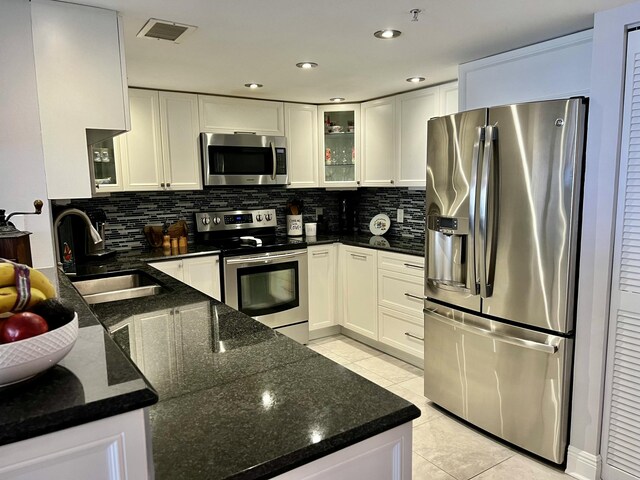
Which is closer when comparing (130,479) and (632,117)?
(130,479)

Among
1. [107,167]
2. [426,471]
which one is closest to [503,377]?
[426,471]

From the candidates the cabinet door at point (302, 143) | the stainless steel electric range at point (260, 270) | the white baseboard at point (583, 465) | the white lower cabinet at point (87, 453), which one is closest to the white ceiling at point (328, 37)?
the cabinet door at point (302, 143)

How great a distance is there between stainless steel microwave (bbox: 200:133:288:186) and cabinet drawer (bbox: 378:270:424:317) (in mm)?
1320

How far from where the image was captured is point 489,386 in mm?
Result: 2443

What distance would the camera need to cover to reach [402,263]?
3449 mm

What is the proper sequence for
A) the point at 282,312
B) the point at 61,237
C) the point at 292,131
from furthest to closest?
the point at 292,131, the point at 282,312, the point at 61,237

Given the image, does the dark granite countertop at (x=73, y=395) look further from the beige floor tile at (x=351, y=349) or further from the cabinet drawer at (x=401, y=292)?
the beige floor tile at (x=351, y=349)

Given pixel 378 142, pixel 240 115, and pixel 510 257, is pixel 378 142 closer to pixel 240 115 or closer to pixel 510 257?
pixel 240 115

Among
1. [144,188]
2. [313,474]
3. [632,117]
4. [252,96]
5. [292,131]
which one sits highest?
[252,96]

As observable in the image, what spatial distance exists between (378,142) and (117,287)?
8.19ft

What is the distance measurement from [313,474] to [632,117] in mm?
1952

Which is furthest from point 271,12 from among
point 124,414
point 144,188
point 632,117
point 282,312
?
point 282,312

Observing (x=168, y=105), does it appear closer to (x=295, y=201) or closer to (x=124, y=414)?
(x=295, y=201)

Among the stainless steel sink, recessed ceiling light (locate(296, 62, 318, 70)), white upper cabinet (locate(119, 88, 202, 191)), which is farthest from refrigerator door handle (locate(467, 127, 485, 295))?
white upper cabinet (locate(119, 88, 202, 191))
